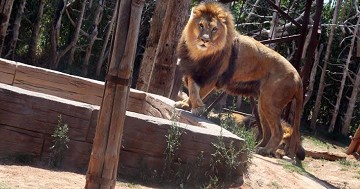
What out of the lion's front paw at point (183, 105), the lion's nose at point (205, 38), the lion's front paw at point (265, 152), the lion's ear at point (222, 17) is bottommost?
the lion's front paw at point (265, 152)

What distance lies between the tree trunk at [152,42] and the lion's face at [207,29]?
187 cm

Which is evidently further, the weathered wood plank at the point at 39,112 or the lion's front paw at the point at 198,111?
the lion's front paw at the point at 198,111

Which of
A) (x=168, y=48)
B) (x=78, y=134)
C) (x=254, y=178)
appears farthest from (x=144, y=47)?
(x=78, y=134)

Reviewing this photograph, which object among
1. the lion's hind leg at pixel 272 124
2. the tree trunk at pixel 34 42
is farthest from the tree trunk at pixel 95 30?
the lion's hind leg at pixel 272 124

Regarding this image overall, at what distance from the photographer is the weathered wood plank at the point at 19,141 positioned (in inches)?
215

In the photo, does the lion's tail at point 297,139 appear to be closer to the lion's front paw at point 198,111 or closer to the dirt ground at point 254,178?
the dirt ground at point 254,178

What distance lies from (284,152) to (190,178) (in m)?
3.30

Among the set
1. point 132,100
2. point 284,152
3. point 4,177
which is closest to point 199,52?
point 132,100

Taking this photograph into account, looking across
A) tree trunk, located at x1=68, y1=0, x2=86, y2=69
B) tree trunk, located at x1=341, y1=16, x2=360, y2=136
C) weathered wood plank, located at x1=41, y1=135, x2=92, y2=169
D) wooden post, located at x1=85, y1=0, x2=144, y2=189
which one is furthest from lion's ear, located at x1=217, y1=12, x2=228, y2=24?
tree trunk, located at x1=341, y1=16, x2=360, y2=136

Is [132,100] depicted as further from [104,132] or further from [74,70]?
[74,70]

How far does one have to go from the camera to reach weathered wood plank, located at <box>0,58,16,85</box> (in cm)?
785

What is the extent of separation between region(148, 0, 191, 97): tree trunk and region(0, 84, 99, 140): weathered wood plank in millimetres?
3007

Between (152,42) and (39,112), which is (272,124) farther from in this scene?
(39,112)

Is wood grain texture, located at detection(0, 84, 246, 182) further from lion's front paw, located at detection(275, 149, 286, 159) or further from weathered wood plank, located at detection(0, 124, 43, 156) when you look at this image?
lion's front paw, located at detection(275, 149, 286, 159)
